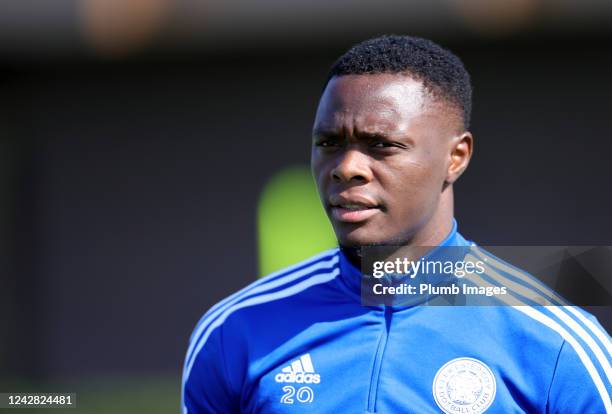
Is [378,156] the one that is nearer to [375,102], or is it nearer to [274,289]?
[375,102]

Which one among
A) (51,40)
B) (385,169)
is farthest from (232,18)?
(385,169)

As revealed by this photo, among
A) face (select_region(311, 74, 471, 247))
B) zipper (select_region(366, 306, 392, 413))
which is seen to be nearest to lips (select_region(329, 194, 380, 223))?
face (select_region(311, 74, 471, 247))

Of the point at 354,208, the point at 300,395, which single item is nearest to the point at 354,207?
the point at 354,208

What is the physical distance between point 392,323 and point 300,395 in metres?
0.38

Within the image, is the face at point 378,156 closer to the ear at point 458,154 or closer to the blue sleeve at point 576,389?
the ear at point 458,154

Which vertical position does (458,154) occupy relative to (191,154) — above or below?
below

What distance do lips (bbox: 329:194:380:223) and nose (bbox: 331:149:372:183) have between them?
60 mm

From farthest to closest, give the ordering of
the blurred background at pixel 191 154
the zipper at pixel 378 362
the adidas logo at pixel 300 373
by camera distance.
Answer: the blurred background at pixel 191 154
the adidas logo at pixel 300 373
the zipper at pixel 378 362

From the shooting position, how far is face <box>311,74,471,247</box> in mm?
2457

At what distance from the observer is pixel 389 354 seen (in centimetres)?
247

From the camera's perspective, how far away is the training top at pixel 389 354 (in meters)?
2.32

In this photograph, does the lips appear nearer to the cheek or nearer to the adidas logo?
the cheek

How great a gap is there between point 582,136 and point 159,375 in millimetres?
4831

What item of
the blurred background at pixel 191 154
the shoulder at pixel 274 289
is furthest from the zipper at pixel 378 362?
the blurred background at pixel 191 154
